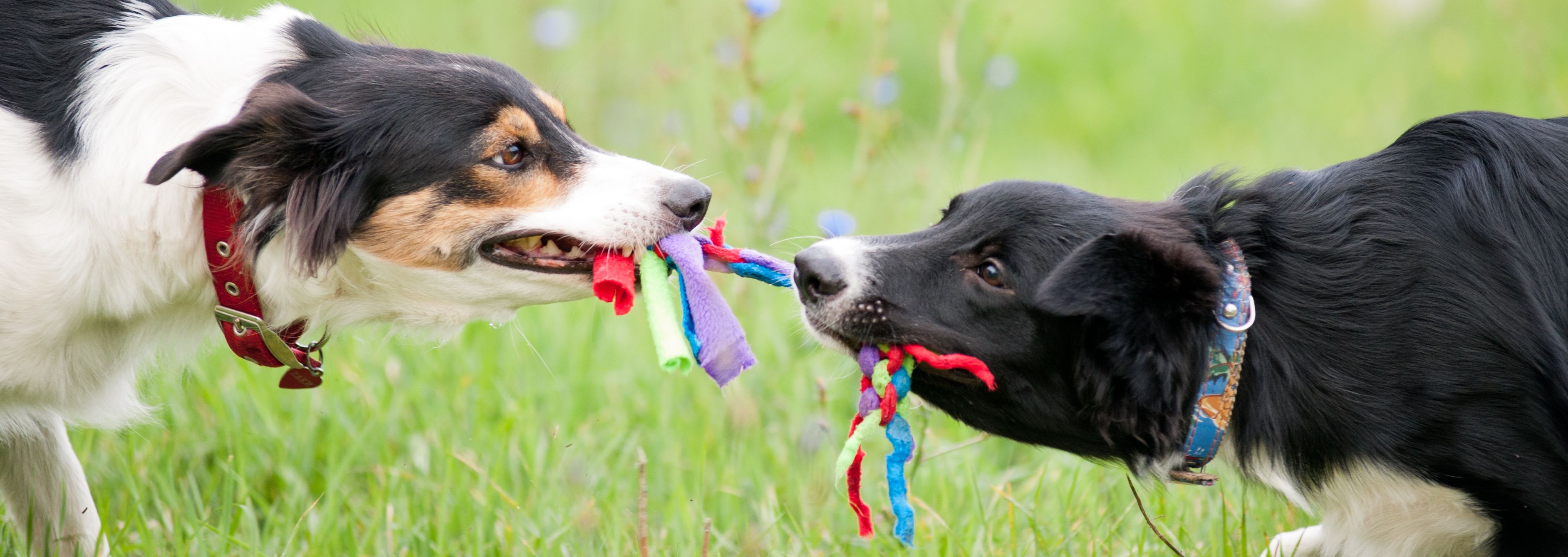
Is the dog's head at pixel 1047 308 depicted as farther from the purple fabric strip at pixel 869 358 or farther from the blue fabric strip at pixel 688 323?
the blue fabric strip at pixel 688 323

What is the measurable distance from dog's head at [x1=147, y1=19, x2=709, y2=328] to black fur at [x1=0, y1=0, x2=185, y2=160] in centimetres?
38

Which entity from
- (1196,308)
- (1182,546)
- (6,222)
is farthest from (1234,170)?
(6,222)

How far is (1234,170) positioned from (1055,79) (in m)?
6.15

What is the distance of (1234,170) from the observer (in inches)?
108

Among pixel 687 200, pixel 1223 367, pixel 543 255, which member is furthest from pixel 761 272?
pixel 1223 367

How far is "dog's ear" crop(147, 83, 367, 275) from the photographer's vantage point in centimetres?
248

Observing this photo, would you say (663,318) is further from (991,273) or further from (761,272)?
(991,273)

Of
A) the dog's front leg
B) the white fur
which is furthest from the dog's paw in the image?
the dog's front leg

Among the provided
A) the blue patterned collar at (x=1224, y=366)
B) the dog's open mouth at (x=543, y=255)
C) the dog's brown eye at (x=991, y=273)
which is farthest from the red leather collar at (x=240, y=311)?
the blue patterned collar at (x=1224, y=366)

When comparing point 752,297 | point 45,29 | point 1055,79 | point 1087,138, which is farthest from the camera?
point 1055,79

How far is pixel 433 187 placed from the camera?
105 inches

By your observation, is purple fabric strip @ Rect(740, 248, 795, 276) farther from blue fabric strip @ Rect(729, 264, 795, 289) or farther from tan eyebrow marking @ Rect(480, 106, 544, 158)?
tan eyebrow marking @ Rect(480, 106, 544, 158)

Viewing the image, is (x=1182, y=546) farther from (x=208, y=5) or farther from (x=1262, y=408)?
(x=208, y=5)

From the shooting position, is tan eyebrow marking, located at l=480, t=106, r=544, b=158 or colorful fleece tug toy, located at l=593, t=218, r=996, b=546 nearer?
colorful fleece tug toy, located at l=593, t=218, r=996, b=546
